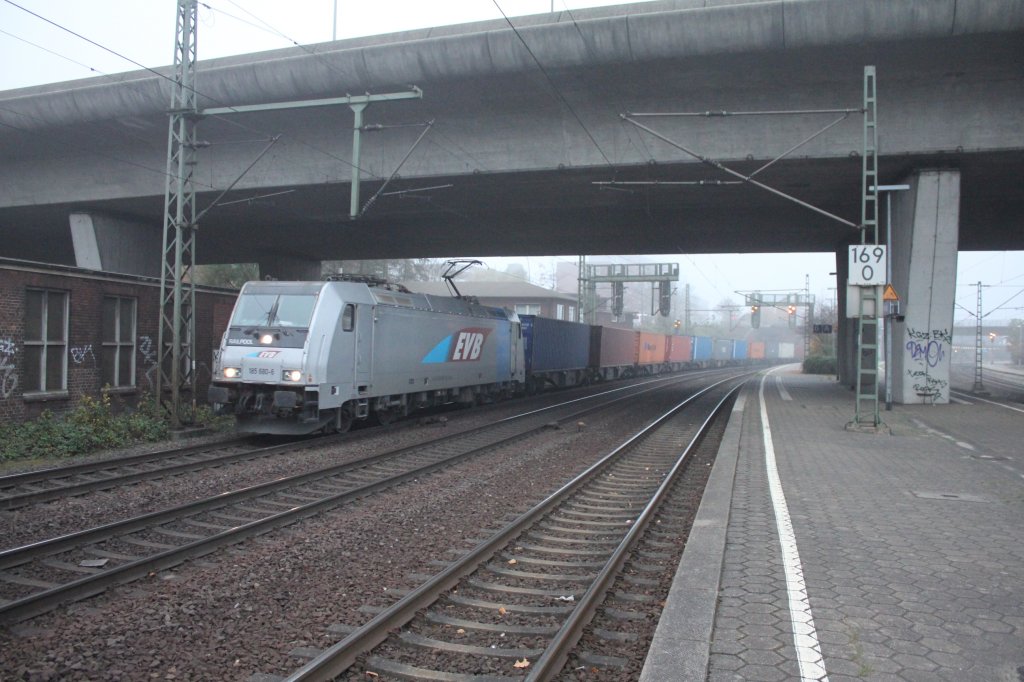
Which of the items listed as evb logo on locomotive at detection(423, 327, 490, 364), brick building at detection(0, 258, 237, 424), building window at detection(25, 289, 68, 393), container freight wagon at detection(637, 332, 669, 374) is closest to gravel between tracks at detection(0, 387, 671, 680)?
brick building at detection(0, 258, 237, 424)

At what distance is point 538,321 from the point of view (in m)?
26.7

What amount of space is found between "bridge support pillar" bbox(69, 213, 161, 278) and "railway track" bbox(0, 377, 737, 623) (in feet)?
56.8

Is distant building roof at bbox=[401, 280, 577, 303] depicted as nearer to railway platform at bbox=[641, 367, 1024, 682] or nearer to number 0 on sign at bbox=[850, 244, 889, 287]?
number 0 on sign at bbox=[850, 244, 889, 287]

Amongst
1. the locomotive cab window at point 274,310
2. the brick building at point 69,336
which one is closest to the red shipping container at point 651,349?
the brick building at point 69,336

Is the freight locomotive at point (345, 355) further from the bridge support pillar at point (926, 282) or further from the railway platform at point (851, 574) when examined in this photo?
the bridge support pillar at point (926, 282)

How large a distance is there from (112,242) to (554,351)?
1603cm

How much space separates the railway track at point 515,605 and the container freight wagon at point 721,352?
210 feet

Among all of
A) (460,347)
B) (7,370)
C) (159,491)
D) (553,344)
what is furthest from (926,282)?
(7,370)

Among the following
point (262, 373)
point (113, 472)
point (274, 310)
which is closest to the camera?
point (113, 472)

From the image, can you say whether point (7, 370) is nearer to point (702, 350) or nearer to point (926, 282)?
point (926, 282)

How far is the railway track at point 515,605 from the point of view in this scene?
4.27 m

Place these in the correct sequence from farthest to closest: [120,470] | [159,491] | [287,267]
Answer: [287,267]
[120,470]
[159,491]

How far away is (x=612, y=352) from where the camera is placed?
126 ft

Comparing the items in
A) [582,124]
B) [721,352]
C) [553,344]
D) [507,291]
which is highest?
[582,124]
